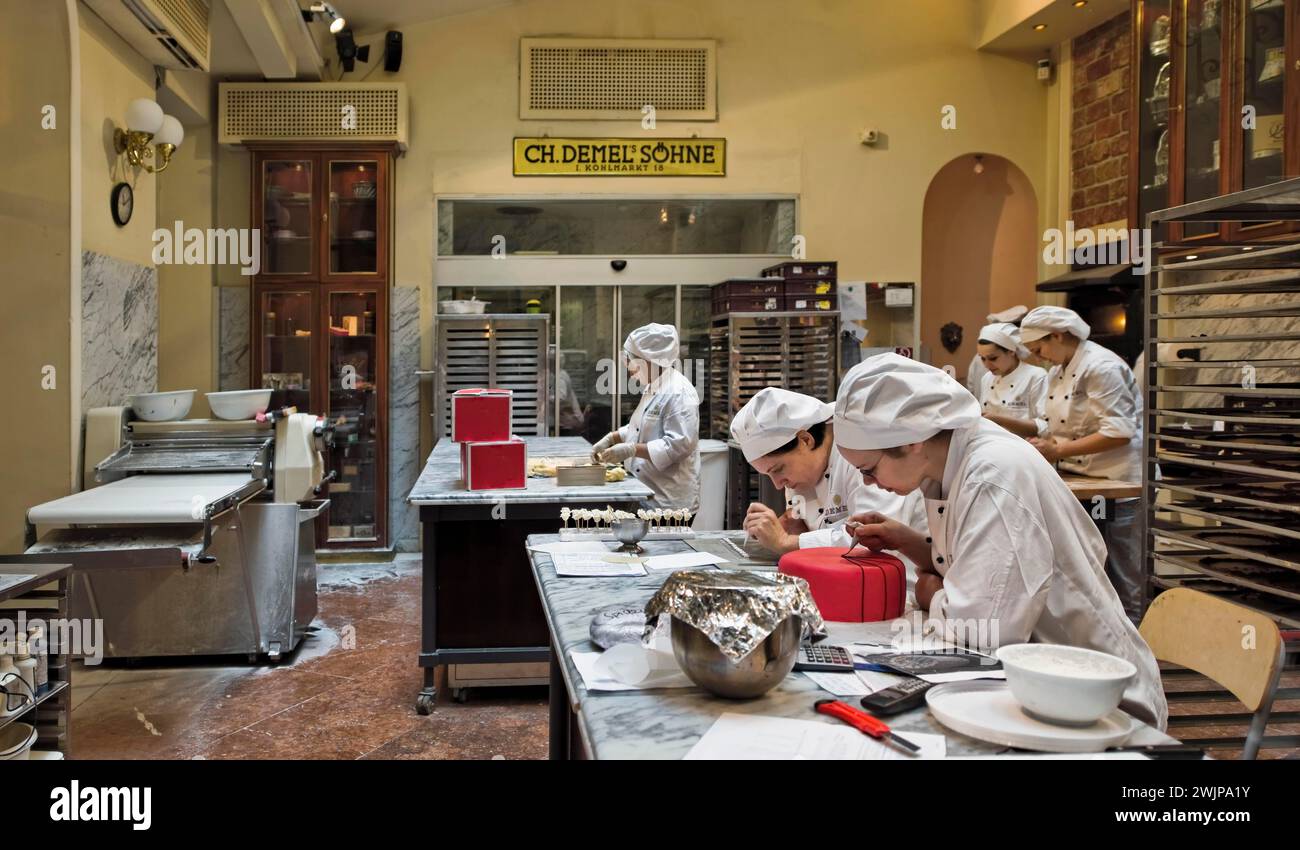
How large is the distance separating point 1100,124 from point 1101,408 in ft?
10.6

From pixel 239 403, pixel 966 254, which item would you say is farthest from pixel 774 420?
pixel 966 254

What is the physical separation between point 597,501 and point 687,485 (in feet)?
4.01

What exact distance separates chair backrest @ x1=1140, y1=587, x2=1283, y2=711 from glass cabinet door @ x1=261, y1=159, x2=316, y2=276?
6.74 meters

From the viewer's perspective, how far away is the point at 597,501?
4.27 m

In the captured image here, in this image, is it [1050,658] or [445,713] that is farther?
[445,713]

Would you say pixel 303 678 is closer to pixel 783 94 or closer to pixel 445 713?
pixel 445 713

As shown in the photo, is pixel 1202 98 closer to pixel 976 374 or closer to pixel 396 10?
pixel 976 374

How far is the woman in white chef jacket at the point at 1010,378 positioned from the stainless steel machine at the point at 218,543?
397 cm

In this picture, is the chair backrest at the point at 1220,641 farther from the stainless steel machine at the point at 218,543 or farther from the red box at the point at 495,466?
the stainless steel machine at the point at 218,543

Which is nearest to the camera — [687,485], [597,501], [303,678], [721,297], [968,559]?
[968,559]

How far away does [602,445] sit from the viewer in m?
5.71

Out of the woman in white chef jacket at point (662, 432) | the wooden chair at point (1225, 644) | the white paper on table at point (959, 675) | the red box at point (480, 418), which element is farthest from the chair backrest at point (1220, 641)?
the woman in white chef jacket at point (662, 432)
